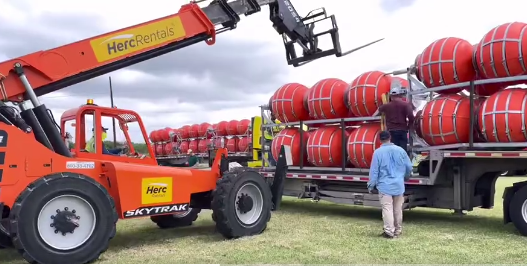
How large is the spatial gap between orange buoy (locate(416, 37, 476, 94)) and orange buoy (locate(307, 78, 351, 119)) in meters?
2.04

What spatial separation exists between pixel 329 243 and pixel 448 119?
3.12 meters

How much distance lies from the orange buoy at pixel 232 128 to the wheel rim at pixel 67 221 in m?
18.3

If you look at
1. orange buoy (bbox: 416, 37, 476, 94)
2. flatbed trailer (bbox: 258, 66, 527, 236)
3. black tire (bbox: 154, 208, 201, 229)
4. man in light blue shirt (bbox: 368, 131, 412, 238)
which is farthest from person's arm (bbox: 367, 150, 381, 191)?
black tire (bbox: 154, 208, 201, 229)

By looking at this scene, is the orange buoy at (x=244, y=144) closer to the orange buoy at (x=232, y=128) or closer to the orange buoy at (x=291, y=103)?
the orange buoy at (x=232, y=128)

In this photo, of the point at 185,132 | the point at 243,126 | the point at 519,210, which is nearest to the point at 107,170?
the point at 519,210

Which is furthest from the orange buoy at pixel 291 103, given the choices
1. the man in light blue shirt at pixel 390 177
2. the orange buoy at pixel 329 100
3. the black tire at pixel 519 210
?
the black tire at pixel 519 210

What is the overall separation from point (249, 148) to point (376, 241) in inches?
588

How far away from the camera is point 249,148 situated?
74.1ft

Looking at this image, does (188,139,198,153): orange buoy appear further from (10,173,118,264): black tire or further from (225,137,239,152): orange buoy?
(10,173,118,264): black tire

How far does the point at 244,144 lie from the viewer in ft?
78.2

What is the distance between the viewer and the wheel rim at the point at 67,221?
20.8 ft

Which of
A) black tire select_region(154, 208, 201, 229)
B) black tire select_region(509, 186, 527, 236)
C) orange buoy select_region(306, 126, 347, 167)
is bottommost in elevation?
black tire select_region(154, 208, 201, 229)

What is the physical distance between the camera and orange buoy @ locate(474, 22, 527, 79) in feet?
26.8

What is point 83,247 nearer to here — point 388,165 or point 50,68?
point 50,68
